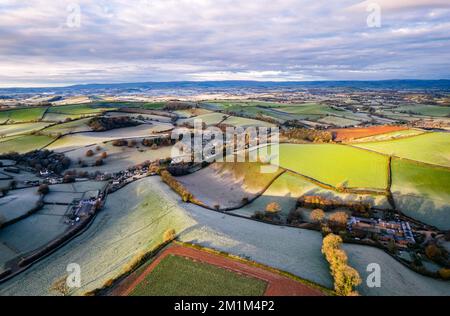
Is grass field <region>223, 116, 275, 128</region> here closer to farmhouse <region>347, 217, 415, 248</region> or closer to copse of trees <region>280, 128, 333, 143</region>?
copse of trees <region>280, 128, 333, 143</region>

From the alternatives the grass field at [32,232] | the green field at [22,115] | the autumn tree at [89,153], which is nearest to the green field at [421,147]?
the grass field at [32,232]

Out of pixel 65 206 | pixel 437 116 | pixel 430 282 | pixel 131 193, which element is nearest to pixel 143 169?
pixel 131 193

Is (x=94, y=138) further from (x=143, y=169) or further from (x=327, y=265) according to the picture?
(x=327, y=265)

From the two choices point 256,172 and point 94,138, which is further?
point 94,138

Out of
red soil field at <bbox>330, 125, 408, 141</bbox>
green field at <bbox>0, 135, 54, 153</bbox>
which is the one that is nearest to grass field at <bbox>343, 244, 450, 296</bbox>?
red soil field at <bbox>330, 125, 408, 141</bbox>

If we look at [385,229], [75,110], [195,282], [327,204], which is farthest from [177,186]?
[75,110]

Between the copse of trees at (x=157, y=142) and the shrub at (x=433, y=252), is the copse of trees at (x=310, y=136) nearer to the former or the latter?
the copse of trees at (x=157, y=142)
